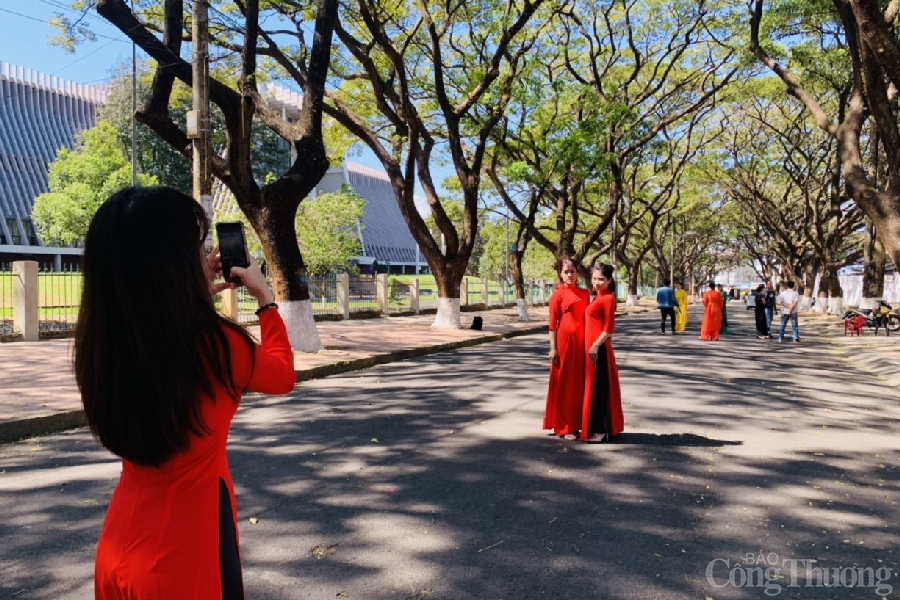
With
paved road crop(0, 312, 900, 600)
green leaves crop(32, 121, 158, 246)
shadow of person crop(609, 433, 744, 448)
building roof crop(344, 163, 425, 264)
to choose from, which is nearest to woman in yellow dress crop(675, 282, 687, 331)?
paved road crop(0, 312, 900, 600)

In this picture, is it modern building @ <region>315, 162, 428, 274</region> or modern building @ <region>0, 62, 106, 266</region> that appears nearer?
modern building @ <region>0, 62, 106, 266</region>

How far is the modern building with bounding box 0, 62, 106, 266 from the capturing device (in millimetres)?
45938

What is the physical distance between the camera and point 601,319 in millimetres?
5789

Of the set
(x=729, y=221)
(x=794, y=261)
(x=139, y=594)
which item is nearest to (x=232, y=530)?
(x=139, y=594)

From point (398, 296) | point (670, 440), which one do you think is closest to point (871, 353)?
point (670, 440)

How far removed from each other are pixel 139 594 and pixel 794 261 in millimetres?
39598

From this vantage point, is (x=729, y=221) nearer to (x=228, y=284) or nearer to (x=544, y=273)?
(x=544, y=273)

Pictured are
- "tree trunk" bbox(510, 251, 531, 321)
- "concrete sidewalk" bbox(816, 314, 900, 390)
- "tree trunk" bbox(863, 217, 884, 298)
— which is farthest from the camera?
"tree trunk" bbox(510, 251, 531, 321)

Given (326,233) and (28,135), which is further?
(28,135)

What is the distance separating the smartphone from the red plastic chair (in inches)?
828

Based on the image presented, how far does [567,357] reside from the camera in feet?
19.7

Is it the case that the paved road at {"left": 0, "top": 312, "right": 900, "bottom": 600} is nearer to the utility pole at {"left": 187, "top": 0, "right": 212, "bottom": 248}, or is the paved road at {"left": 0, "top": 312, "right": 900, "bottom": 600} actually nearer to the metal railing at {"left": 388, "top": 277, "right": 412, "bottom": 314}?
the utility pole at {"left": 187, "top": 0, "right": 212, "bottom": 248}

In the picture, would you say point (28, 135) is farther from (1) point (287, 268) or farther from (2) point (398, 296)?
(1) point (287, 268)

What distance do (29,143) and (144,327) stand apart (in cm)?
5669
